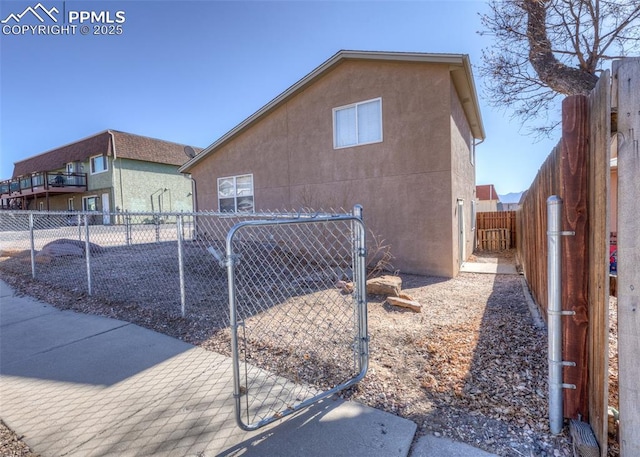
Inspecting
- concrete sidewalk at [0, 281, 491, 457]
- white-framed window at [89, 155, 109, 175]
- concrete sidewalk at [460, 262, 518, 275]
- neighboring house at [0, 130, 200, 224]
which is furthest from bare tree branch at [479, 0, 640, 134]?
white-framed window at [89, 155, 109, 175]

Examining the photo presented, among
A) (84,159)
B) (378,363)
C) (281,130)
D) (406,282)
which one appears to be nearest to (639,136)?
(378,363)

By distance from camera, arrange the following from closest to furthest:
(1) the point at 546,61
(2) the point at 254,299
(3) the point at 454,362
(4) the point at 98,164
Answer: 1. (3) the point at 454,362
2. (2) the point at 254,299
3. (1) the point at 546,61
4. (4) the point at 98,164

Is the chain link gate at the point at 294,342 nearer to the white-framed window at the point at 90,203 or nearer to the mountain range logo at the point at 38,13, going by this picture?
the mountain range logo at the point at 38,13

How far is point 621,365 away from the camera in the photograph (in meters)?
1.56

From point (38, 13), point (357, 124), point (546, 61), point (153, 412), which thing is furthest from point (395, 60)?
point (153, 412)

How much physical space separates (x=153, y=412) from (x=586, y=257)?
312 cm

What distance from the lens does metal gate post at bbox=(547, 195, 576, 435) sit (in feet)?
6.12

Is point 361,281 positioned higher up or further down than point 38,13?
further down

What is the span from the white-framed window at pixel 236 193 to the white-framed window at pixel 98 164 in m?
16.3

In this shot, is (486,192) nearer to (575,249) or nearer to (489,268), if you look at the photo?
(489,268)

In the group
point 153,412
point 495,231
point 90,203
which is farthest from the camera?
point 90,203

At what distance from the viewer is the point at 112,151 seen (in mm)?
21703

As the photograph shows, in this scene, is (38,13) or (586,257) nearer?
(586,257)

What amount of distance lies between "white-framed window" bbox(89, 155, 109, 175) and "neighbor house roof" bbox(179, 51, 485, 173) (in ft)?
49.9
